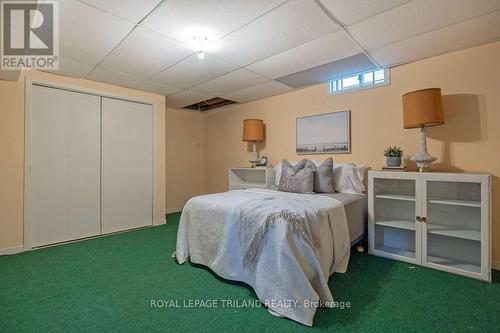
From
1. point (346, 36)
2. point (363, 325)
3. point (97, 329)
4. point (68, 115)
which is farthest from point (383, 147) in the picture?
point (68, 115)

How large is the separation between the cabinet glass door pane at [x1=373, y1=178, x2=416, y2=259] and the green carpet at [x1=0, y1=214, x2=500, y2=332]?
1.00 ft

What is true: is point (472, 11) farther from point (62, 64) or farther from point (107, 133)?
point (107, 133)

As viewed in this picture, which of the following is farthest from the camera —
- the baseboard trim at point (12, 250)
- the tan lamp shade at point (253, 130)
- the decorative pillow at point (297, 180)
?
the tan lamp shade at point (253, 130)

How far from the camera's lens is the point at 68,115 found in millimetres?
3158

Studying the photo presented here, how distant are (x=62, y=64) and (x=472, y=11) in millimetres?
4060

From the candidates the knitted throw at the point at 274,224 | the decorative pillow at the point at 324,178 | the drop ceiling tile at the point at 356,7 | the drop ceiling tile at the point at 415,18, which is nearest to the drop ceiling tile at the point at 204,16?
the drop ceiling tile at the point at 356,7

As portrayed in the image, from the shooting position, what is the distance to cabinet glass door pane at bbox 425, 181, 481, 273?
222 cm

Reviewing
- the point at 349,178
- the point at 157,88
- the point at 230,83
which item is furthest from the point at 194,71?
the point at 349,178

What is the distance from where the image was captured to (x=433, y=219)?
2.41m

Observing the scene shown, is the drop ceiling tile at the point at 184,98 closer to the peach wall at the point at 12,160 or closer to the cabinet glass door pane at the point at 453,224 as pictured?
the peach wall at the point at 12,160

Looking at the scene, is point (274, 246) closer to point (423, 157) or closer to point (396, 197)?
point (396, 197)

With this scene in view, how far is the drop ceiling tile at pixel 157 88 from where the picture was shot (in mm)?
3496

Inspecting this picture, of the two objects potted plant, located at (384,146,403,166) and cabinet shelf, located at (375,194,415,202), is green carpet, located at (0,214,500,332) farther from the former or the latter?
potted plant, located at (384,146,403,166)

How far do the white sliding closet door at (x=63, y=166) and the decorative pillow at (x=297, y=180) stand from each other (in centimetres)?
273
